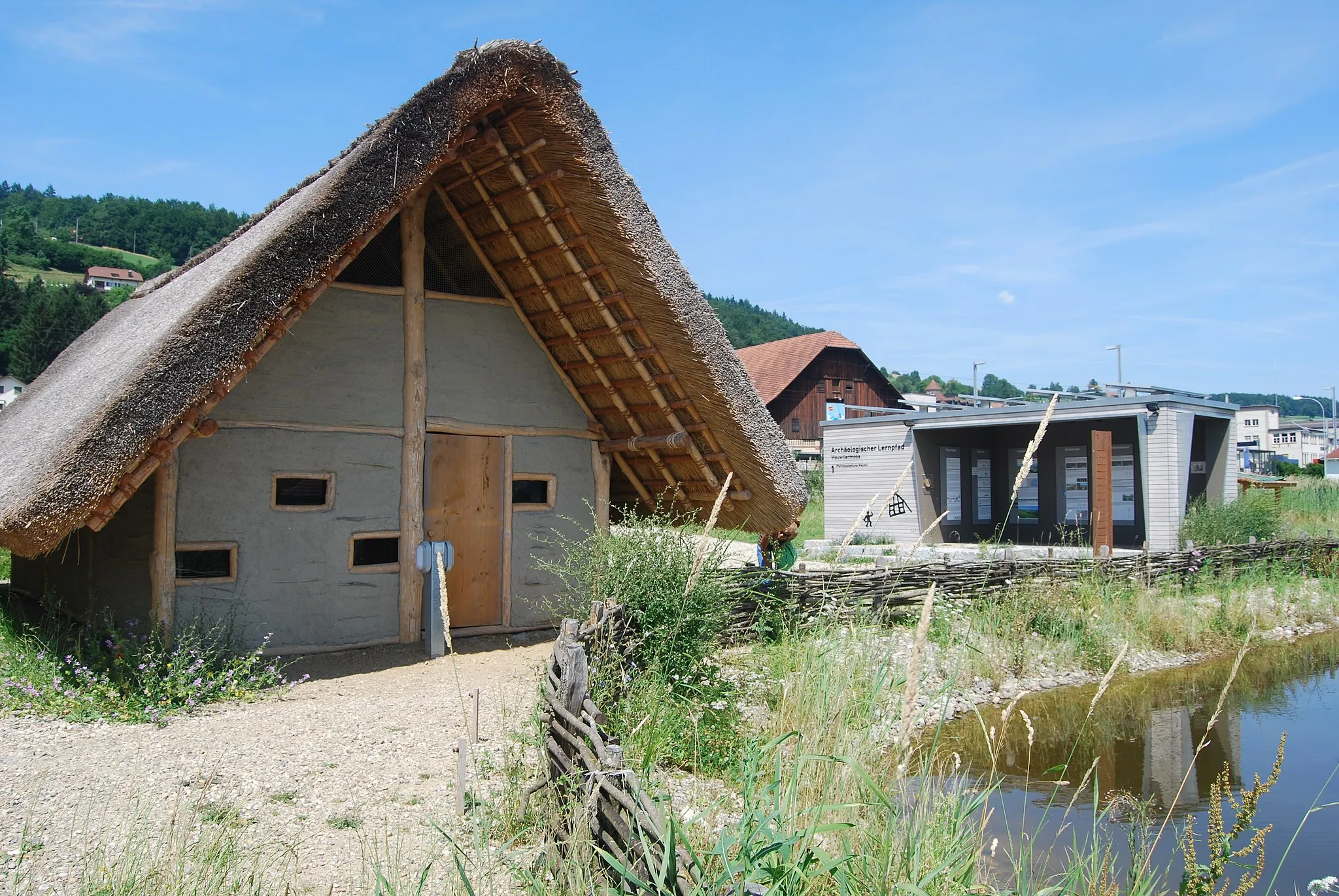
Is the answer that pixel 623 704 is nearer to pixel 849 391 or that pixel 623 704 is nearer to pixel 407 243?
pixel 407 243

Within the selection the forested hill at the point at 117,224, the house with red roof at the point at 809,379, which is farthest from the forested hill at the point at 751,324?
the forested hill at the point at 117,224

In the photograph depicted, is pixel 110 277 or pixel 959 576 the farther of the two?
pixel 110 277

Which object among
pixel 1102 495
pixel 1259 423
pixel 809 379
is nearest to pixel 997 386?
pixel 1259 423

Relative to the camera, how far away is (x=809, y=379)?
34812 mm

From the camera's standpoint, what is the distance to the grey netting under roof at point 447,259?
8023mm

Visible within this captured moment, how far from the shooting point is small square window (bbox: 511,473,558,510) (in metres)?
8.48

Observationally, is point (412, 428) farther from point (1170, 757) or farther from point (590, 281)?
point (1170, 757)

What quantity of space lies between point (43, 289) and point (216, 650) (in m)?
56.4

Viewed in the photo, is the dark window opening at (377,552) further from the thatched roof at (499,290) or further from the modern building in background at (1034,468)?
the modern building in background at (1034,468)

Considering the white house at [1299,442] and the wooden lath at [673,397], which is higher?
the white house at [1299,442]

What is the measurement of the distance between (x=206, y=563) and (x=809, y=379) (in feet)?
96.3

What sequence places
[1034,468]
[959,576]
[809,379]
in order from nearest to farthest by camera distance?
[959,576] → [1034,468] → [809,379]

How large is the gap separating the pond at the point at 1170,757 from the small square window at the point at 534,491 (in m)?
4.04

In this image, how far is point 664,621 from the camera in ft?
17.7
